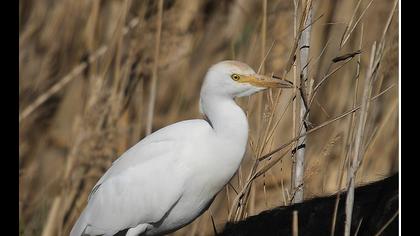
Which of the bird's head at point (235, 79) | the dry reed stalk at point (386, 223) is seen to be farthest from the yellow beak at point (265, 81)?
the dry reed stalk at point (386, 223)

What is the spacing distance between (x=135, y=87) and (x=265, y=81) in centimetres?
76

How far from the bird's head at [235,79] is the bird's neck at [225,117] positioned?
29mm

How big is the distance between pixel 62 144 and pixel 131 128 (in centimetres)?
25

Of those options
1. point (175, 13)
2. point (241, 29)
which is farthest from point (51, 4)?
point (241, 29)

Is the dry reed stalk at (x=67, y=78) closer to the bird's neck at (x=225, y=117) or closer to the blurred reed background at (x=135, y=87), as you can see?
the blurred reed background at (x=135, y=87)

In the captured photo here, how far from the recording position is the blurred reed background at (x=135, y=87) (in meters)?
2.51

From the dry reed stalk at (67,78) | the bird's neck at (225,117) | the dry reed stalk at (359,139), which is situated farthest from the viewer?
the dry reed stalk at (67,78)

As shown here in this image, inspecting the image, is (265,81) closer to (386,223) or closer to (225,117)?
(225,117)

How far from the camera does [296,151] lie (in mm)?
2086

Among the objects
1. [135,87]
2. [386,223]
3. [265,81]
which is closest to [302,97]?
[265,81]

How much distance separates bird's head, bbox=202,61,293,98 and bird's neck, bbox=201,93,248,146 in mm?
29

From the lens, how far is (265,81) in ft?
6.34

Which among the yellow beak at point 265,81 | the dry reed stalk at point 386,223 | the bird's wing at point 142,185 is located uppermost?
the yellow beak at point 265,81

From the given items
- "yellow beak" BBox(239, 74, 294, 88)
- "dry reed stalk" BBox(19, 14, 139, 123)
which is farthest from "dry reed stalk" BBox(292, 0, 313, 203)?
"dry reed stalk" BBox(19, 14, 139, 123)
